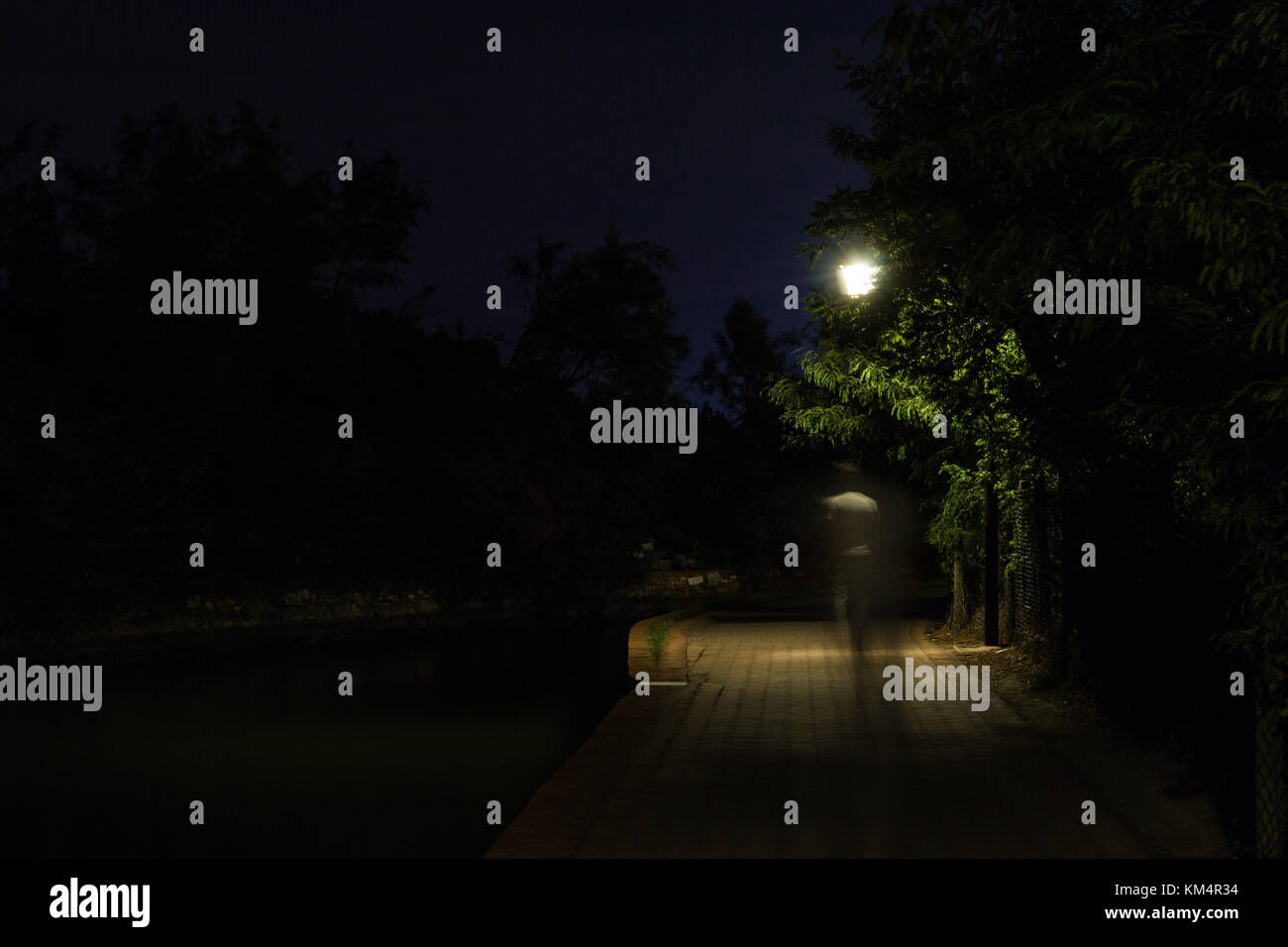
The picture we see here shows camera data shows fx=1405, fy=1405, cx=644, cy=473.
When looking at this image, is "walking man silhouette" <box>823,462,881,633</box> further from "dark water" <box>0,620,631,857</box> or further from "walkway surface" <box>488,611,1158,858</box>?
"dark water" <box>0,620,631,857</box>

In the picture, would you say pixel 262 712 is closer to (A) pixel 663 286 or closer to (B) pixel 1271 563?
(B) pixel 1271 563

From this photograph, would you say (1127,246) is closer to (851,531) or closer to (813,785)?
(813,785)

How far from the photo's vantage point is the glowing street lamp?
1505 cm

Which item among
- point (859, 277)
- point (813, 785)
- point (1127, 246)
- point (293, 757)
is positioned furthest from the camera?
point (859, 277)

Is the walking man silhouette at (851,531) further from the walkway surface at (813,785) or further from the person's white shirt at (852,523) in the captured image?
the walkway surface at (813,785)

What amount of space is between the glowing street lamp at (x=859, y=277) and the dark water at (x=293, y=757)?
5346mm

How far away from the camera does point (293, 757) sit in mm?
12000

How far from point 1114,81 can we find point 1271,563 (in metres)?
2.33

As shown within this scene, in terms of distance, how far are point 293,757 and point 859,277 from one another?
764 cm

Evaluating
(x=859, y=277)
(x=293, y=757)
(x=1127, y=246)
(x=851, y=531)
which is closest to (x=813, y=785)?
(x=1127, y=246)

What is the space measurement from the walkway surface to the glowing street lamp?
4.01 m

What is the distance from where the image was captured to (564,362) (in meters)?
43.9

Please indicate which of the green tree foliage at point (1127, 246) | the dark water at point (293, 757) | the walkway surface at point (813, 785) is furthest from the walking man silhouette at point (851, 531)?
the dark water at point (293, 757)
